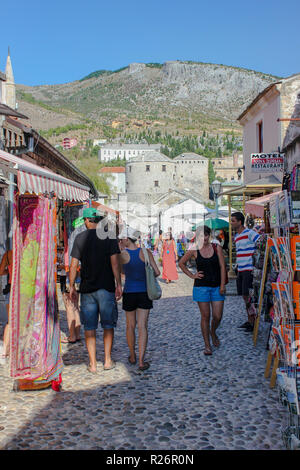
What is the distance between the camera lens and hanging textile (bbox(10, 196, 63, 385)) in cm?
432

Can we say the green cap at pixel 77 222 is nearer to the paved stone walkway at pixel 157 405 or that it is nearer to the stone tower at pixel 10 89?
the paved stone walkway at pixel 157 405

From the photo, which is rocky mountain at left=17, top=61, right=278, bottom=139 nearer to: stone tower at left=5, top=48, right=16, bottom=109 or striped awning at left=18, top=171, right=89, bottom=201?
stone tower at left=5, top=48, right=16, bottom=109

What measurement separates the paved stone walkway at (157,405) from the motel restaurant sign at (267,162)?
6.18m

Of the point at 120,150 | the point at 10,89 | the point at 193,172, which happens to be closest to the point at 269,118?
the point at 10,89

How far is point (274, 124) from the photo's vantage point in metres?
15.0

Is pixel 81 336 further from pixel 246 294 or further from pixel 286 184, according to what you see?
pixel 286 184

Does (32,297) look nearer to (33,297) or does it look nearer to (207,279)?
(33,297)

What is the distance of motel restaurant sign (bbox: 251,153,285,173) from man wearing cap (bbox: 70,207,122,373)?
7.17 meters

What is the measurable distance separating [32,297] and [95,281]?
2.46 feet

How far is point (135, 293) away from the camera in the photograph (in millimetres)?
5113

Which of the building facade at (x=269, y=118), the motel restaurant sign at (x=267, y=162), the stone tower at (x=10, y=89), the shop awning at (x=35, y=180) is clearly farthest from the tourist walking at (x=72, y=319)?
the stone tower at (x=10, y=89)

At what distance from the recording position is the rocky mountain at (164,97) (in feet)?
512
